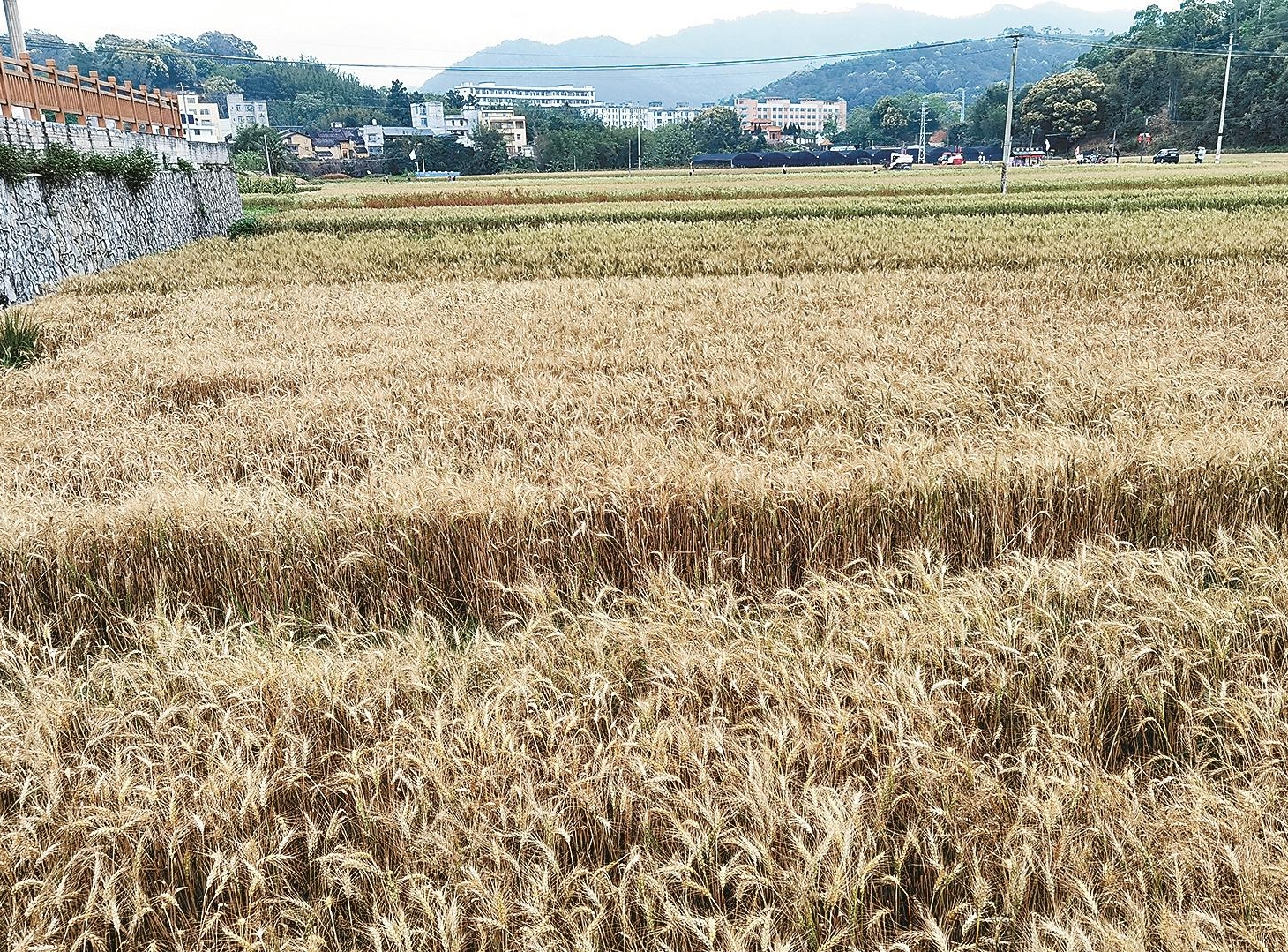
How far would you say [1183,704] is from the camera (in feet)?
9.50

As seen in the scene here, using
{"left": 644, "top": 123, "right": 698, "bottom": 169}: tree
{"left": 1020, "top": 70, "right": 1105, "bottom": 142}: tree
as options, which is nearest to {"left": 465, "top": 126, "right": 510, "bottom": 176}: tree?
{"left": 644, "top": 123, "right": 698, "bottom": 169}: tree

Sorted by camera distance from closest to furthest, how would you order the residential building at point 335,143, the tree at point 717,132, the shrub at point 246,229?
1. the shrub at point 246,229
2. the residential building at point 335,143
3. the tree at point 717,132

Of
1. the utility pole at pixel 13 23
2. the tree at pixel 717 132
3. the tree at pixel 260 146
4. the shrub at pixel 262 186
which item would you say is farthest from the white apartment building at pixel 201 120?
the utility pole at pixel 13 23

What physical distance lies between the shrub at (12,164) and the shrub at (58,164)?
40 centimetres

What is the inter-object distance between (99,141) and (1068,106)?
128917mm

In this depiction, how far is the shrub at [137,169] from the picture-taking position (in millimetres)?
20984

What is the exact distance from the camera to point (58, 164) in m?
16.7

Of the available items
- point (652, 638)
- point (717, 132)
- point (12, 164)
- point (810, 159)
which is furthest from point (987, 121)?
point (652, 638)

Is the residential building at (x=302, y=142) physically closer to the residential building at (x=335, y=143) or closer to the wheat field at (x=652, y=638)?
the residential building at (x=335, y=143)

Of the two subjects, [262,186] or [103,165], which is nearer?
[103,165]

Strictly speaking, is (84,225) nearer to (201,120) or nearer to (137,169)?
(137,169)

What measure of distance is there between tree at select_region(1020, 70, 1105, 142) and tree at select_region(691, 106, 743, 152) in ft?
167

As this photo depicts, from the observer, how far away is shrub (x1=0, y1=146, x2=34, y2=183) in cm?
1446

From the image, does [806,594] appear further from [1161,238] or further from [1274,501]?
[1161,238]
